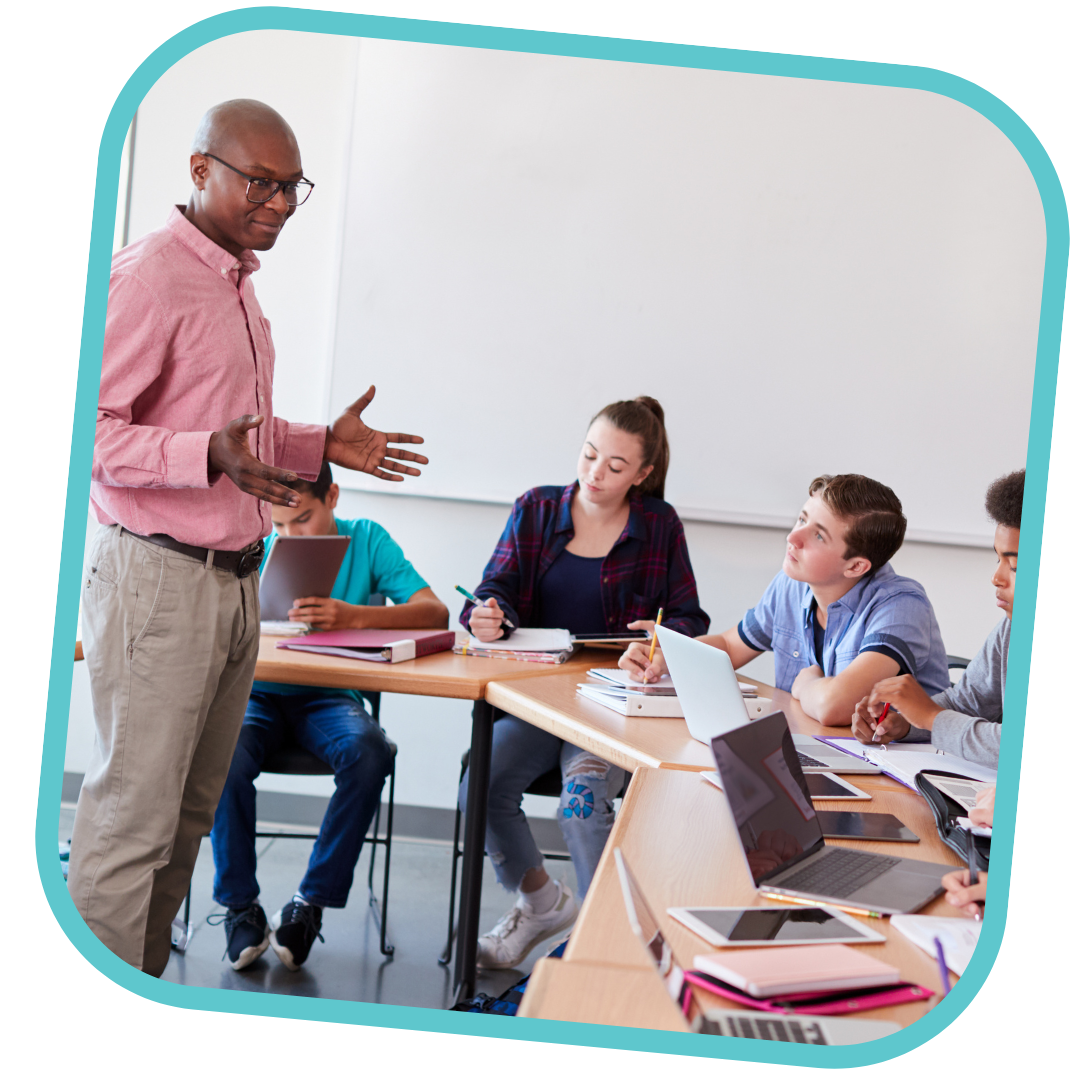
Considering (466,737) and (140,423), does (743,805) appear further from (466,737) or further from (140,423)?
(466,737)

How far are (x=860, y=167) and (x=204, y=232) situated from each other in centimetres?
199

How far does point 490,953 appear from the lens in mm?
2150

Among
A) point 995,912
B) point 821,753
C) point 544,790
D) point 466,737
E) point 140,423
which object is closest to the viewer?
point 995,912

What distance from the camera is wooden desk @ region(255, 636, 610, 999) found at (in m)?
1.88

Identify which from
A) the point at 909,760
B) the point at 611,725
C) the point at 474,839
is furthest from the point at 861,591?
the point at 474,839

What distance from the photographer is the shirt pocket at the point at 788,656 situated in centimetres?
210

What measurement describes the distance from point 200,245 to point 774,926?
1.19 metres

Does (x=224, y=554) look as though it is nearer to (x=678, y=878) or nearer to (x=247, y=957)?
(x=678, y=878)

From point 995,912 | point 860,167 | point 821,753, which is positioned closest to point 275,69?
point 860,167

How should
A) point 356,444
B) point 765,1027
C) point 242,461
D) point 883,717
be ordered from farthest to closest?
point 356,444, point 883,717, point 242,461, point 765,1027

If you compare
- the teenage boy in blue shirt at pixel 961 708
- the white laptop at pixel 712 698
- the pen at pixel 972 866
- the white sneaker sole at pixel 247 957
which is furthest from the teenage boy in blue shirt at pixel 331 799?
the pen at pixel 972 866

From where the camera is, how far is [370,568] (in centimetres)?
246

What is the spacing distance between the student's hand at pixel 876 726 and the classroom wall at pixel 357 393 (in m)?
1.16

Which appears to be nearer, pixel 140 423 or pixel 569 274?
pixel 140 423
